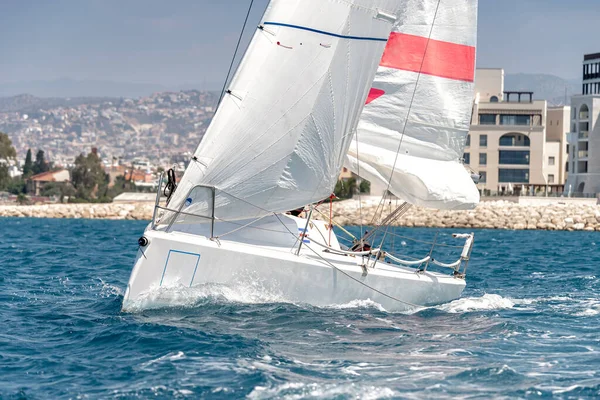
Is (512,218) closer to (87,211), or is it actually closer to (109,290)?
(87,211)

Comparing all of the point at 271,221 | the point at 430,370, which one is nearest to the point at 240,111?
the point at 271,221

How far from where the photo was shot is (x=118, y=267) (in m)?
22.4

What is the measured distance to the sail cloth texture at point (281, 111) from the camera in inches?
535

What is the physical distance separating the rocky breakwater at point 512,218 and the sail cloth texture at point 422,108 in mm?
37634

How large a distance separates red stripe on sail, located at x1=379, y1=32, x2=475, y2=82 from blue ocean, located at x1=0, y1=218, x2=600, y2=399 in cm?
390

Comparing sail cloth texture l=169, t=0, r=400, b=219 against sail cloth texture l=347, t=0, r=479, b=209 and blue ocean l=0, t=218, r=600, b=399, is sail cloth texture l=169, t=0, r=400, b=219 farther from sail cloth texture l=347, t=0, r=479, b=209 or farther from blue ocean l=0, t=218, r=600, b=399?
sail cloth texture l=347, t=0, r=479, b=209

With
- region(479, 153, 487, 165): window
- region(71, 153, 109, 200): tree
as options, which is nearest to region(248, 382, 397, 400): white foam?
region(479, 153, 487, 165): window

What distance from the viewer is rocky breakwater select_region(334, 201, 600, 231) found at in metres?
54.6

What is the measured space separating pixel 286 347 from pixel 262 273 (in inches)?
86.1

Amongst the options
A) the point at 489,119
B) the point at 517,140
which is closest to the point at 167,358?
the point at 489,119

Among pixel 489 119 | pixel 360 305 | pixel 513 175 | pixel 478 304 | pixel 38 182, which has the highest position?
pixel 489 119

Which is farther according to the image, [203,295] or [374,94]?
[374,94]

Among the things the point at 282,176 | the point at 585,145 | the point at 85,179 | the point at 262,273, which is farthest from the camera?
the point at 85,179

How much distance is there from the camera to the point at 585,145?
267ft
